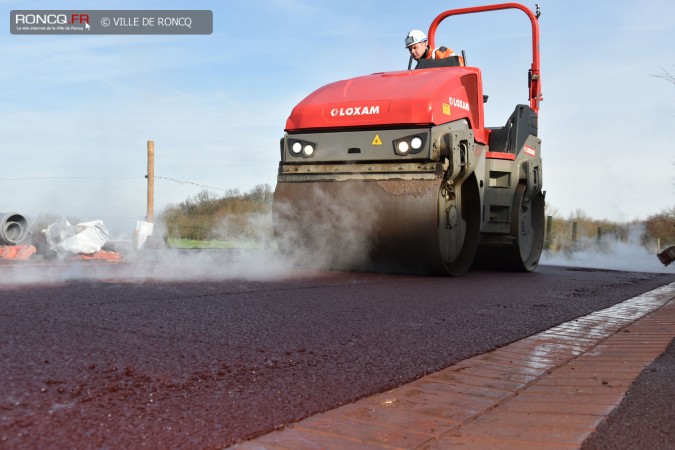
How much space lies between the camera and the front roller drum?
20.1 ft

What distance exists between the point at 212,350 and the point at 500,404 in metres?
A: 1.10

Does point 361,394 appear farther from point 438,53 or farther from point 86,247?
point 86,247

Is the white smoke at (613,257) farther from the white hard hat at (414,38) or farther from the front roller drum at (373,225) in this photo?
the front roller drum at (373,225)

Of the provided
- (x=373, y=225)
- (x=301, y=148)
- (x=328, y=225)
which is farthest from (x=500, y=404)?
(x=301, y=148)

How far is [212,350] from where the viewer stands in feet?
8.54

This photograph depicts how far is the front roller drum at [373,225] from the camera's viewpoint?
20.1 ft

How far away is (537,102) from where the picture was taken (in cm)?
867

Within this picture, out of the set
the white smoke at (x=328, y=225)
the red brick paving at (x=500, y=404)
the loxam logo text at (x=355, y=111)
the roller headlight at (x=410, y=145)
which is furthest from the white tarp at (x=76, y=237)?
the red brick paving at (x=500, y=404)

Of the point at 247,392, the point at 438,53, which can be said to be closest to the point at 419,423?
the point at 247,392

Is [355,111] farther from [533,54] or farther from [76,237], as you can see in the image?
[76,237]

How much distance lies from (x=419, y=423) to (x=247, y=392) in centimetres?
55

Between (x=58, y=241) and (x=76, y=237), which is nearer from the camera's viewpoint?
(x=76, y=237)

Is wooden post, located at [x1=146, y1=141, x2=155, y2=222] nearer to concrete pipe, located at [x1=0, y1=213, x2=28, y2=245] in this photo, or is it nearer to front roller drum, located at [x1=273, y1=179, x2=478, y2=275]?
concrete pipe, located at [x1=0, y1=213, x2=28, y2=245]

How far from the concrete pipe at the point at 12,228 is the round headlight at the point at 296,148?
182 inches
